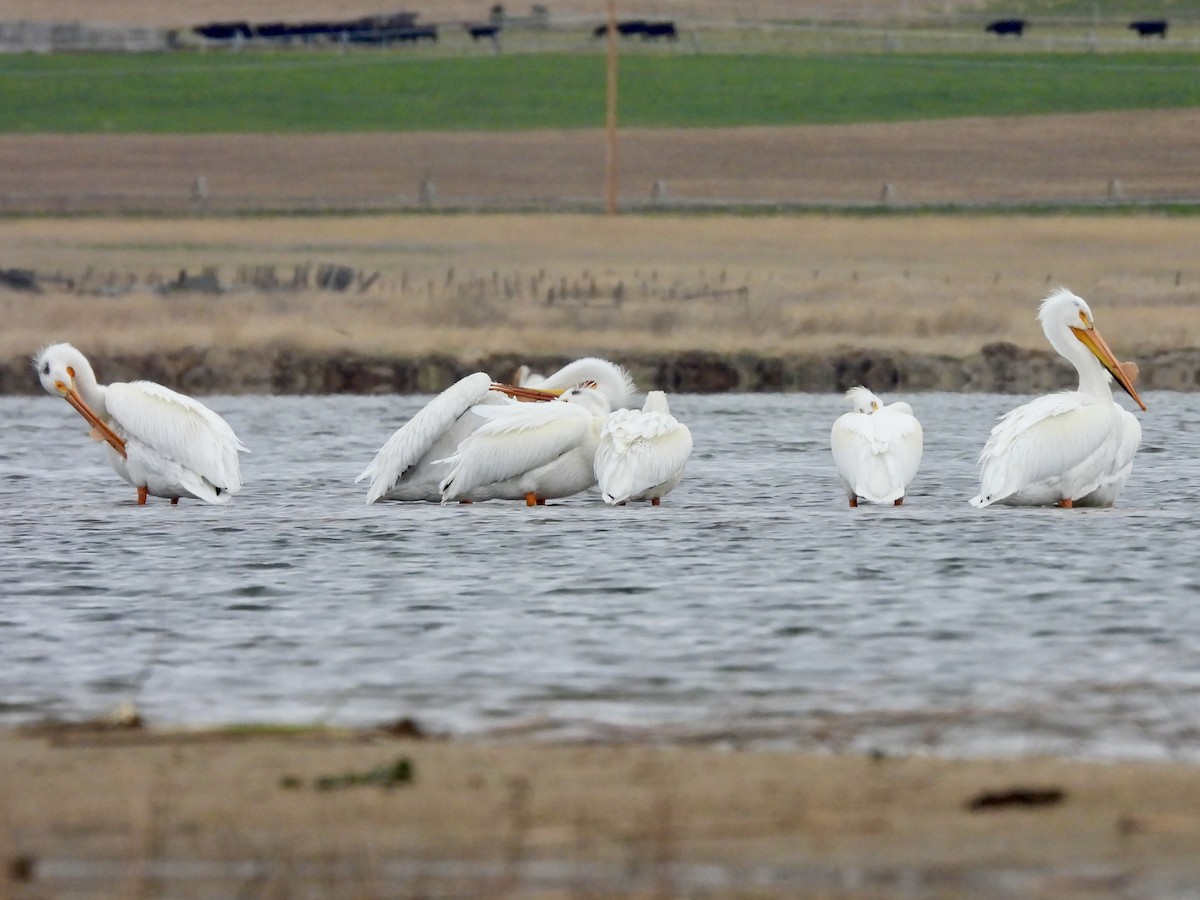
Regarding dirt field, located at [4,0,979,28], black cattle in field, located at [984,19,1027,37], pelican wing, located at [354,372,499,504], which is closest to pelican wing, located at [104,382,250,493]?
pelican wing, located at [354,372,499,504]

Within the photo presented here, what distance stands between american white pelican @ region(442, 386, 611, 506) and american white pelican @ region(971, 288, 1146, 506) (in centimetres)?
188

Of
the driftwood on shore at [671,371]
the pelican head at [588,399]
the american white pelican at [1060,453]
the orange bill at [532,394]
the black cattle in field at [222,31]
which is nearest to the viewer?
the american white pelican at [1060,453]

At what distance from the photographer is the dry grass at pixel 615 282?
21672 mm

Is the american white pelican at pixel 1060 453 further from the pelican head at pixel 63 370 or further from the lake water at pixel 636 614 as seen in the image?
the pelican head at pixel 63 370

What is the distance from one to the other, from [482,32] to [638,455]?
64.7 m

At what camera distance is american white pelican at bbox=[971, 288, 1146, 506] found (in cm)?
1091

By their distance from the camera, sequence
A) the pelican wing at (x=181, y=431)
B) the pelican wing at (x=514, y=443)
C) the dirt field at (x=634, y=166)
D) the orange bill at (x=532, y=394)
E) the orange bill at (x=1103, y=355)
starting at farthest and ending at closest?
1. the dirt field at (x=634, y=166)
2. the orange bill at (x=532, y=394)
3. the orange bill at (x=1103, y=355)
4. the pelican wing at (x=181, y=431)
5. the pelican wing at (x=514, y=443)

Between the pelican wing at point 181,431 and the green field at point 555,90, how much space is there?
157 ft

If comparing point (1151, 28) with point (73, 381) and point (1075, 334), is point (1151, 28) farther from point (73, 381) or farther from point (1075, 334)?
point (73, 381)

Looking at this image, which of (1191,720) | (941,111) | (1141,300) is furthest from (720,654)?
(941,111)

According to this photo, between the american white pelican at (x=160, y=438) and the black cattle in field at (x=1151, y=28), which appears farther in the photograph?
the black cattle in field at (x=1151, y=28)

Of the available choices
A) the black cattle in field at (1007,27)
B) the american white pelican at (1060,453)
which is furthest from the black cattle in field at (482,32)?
the american white pelican at (1060,453)

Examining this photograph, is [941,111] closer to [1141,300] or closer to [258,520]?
[1141,300]

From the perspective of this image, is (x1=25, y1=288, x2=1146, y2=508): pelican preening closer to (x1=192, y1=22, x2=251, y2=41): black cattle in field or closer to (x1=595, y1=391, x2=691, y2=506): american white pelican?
(x1=595, y1=391, x2=691, y2=506): american white pelican
